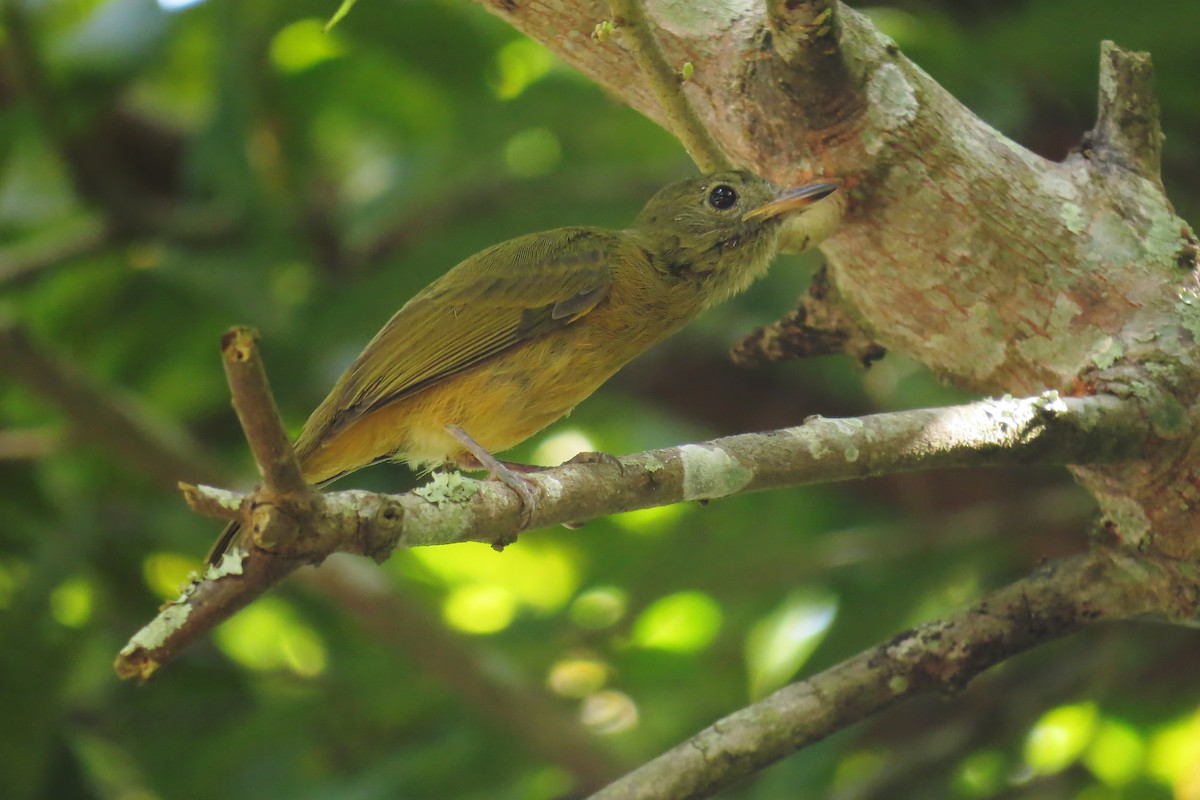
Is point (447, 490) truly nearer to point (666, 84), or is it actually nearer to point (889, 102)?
point (666, 84)

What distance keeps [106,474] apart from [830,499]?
3.01m

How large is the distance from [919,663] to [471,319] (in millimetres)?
1478

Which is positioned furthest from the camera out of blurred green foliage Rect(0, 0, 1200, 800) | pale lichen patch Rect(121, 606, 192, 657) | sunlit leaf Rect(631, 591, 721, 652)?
sunlit leaf Rect(631, 591, 721, 652)

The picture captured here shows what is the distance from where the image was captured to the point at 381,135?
5930 millimetres

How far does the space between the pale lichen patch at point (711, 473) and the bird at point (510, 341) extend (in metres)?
0.88

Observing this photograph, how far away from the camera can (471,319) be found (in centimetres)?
349

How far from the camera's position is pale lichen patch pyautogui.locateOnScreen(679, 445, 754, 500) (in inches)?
92.3

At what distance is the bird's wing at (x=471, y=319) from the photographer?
3369 mm

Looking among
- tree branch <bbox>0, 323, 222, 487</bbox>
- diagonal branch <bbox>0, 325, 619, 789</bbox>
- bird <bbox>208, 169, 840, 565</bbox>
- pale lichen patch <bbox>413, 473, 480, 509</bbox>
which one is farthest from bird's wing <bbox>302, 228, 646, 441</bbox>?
tree branch <bbox>0, 323, 222, 487</bbox>

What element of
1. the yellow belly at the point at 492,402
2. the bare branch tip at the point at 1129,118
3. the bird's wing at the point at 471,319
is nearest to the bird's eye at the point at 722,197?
the bird's wing at the point at 471,319

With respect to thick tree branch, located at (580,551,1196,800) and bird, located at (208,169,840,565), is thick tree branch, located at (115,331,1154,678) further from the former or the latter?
bird, located at (208,169,840,565)

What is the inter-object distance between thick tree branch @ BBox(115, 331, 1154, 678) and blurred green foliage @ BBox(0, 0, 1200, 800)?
2133 mm

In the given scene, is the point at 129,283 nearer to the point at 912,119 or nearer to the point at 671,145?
the point at 671,145

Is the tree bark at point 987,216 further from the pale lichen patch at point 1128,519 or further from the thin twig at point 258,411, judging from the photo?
the thin twig at point 258,411
